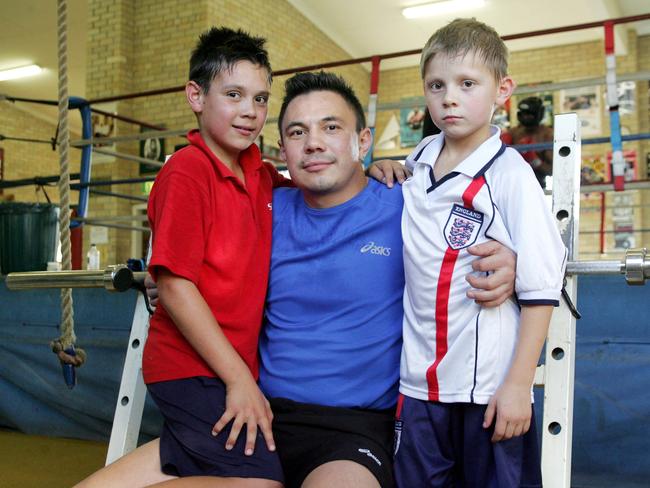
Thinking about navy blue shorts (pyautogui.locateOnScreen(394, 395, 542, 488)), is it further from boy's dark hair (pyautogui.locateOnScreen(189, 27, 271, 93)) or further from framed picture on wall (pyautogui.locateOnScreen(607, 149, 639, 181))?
framed picture on wall (pyautogui.locateOnScreen(607, 149, 639, 181))

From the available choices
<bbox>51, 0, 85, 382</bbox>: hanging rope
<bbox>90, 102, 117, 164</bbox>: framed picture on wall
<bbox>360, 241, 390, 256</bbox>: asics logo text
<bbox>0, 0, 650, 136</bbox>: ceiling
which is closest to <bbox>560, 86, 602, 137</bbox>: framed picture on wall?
<bbox>0, 0, 650, 136</bbox>: ceiling

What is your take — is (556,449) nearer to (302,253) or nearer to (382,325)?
(382,325)

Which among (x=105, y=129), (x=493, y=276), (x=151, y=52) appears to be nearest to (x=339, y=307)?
(x=493, y=276)

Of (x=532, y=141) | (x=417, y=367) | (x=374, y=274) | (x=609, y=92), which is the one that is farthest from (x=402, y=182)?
(x=532, y=141)

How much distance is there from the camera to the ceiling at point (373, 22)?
9133 mm

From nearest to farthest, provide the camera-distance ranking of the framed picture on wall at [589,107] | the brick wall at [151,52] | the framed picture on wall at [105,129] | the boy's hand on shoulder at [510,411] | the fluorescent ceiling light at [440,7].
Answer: the boy's hand on shoulder at [510,411] → the brick wall at [151,52] → the framed picture on wall at [105,129] → the fluorescent ceiling light at [440,7] → the framed picture on wall at [589,107]

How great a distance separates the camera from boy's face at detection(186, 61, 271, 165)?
4.67 feet

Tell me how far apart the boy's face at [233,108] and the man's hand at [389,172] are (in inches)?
10.6

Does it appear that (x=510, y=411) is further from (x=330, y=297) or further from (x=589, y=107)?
(x=589, y=107)

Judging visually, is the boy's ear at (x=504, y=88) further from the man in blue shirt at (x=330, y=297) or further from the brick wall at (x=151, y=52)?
the brick wall at (x=151, y=52)

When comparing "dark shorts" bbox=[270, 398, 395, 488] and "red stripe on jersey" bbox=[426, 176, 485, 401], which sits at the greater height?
"red stripe on jersey" bbox=[426, 176, 485, 401]

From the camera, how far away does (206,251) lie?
4.35 ft

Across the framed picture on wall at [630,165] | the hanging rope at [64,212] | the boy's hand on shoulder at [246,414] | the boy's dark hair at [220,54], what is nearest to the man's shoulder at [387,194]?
the boy's dark hair at [220,54]

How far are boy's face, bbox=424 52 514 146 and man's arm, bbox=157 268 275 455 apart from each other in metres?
0.56
